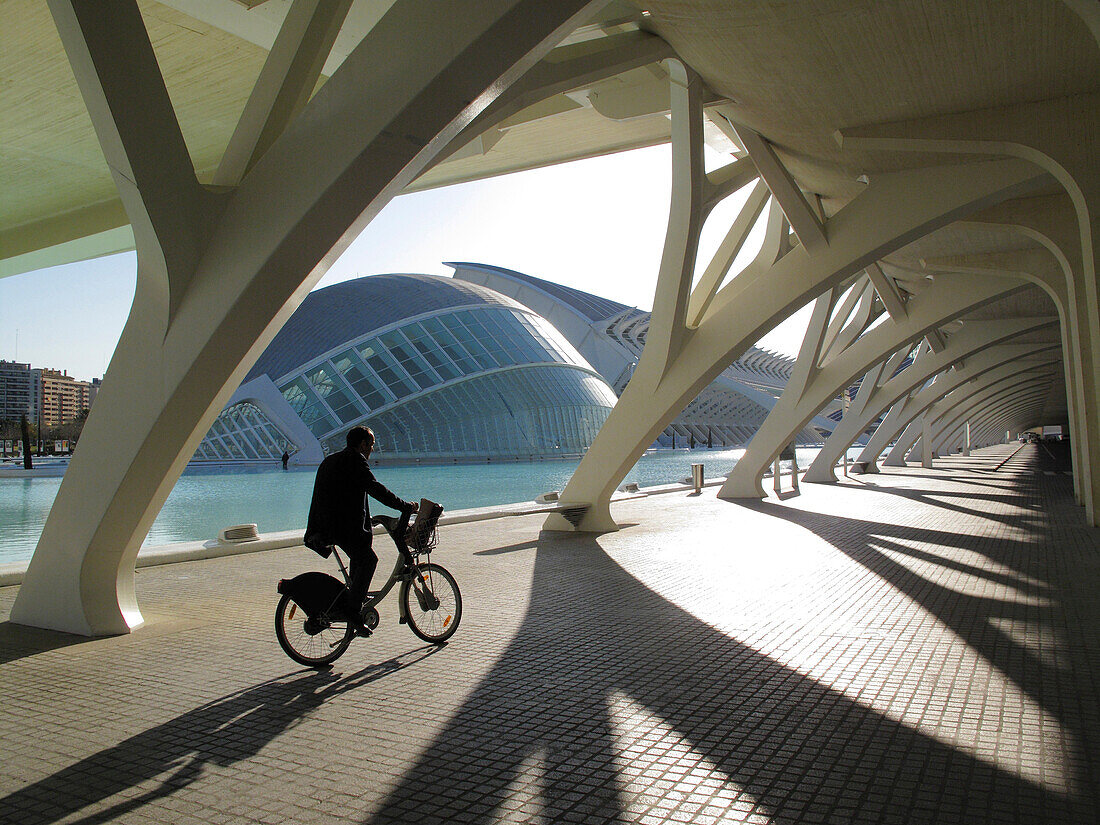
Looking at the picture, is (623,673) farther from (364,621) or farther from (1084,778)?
(1084,778)

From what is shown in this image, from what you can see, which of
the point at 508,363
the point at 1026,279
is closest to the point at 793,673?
the point at 1026,279

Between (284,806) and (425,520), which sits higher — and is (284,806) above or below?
below

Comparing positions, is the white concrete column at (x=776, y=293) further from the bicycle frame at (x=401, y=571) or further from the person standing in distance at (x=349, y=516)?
the person standing in distance at (x=349, y=516)

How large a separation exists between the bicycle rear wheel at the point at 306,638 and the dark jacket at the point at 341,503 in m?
0.41

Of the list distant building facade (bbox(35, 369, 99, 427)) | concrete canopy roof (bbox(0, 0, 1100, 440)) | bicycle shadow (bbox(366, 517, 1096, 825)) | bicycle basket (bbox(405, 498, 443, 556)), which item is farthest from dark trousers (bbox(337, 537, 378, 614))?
distant building facade (bbox(35, 369, 99, 427))

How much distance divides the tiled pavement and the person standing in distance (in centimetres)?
56

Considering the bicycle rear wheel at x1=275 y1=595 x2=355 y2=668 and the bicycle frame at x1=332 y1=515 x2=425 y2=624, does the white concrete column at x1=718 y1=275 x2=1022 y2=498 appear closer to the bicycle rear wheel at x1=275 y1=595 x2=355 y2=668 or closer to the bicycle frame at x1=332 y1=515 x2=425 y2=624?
the bicycle frame at x1=332 y1=515 x2=425 y2=624

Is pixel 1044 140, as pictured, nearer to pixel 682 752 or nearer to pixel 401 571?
pixel 401 571

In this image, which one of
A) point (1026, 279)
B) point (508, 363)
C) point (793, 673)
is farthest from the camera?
point (508, 363)

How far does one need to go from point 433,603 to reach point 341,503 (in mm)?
988

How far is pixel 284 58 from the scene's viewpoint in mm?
5402

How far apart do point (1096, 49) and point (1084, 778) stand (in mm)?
7567

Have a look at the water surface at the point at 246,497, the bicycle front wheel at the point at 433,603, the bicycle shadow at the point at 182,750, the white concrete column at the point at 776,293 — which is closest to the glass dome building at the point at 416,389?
the water surface at the point at 246,497

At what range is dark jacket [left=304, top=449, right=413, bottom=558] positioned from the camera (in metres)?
5.19
